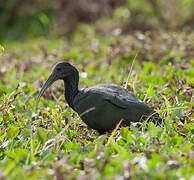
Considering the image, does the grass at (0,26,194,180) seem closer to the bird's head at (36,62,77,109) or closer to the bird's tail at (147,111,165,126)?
the bird's tail at (147,111,165,126)

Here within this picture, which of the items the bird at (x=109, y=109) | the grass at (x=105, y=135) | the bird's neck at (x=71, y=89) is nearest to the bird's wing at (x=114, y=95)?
the bird at (x=109, y=109)

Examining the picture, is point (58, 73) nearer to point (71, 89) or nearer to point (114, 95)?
point (71, 89)

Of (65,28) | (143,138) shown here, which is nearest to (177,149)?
(143,138)

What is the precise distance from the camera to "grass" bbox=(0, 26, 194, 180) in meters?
2.90

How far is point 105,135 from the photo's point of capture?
3566 mm

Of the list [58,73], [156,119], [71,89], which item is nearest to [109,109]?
[156,119]

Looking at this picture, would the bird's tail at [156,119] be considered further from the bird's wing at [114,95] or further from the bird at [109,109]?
the bird's wing at [114,95]

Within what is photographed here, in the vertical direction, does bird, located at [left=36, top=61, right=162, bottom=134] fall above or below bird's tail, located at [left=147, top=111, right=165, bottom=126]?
above

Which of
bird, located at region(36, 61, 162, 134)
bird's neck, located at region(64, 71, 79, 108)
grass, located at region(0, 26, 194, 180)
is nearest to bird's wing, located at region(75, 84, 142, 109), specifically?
bird, located at region(36, 61, 162, 134)

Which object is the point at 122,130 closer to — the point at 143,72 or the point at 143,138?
the point at 143,138

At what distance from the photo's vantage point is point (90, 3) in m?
12.9

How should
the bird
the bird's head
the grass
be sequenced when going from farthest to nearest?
the bird's head < the bird < the grass

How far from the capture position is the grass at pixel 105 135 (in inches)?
114

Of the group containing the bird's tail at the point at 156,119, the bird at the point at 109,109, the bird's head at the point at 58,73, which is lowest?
the bird's tail at the point at 156,119
